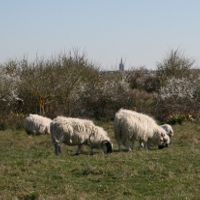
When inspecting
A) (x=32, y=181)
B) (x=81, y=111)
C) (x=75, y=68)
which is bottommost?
(x=32, y=181)

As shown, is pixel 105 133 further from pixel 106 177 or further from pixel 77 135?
pixel 106 177

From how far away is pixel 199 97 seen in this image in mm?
34375

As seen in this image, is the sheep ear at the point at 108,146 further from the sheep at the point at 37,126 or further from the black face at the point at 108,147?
the sheep at the point at 37,126

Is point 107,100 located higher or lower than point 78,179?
higher

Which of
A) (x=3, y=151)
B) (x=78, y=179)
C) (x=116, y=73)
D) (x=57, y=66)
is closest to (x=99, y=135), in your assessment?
(x=3, y=151)

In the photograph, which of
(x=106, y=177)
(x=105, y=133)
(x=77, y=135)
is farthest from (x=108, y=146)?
(x=106, y=177)

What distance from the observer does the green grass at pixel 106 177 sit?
11.1 meters

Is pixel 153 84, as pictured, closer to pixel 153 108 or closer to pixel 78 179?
pixel 153 108

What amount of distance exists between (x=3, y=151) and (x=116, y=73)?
22368 millimetres

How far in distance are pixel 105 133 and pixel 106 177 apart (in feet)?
→ 19.7

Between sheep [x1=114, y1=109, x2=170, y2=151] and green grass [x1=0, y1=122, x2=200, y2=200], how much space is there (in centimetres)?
267

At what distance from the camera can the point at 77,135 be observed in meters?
17.7

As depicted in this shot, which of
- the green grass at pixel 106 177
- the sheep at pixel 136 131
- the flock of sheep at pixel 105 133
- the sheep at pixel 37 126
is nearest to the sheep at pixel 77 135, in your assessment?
the flock of sheep at pixel 105 133

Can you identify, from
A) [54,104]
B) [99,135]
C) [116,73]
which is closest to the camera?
[99,135]
